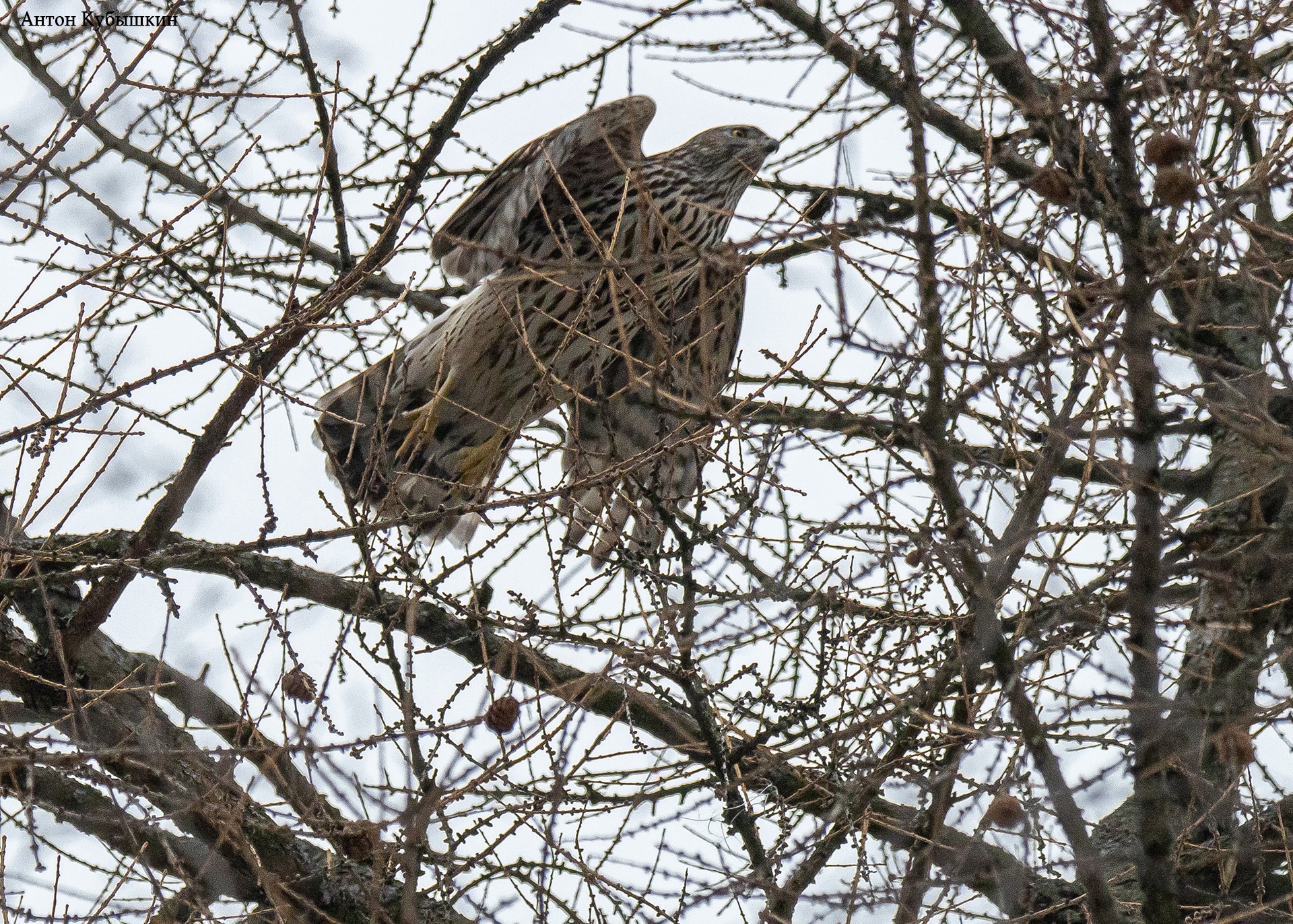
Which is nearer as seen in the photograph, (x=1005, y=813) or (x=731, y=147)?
(x=1005, y=813)

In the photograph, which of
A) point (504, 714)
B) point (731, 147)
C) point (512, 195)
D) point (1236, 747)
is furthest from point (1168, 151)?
point (731, 147)

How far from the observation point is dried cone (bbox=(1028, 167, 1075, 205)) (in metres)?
2.53

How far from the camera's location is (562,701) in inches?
118

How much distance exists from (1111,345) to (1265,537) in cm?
85

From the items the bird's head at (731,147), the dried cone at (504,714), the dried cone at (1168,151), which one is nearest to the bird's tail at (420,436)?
the dried cone at (504,714)

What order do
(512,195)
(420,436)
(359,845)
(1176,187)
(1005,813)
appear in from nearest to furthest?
(1176,187), (1005,813), (359,845), (420,436), (512,195)

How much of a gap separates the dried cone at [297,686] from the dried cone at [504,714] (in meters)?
0.41

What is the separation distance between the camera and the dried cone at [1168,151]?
2590 millimetres

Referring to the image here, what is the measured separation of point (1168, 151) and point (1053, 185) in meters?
0.24

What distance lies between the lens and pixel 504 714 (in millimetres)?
3225

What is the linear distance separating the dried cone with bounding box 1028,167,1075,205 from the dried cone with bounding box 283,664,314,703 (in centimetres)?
183

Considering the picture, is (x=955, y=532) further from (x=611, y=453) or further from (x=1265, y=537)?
(x=611, y=453)

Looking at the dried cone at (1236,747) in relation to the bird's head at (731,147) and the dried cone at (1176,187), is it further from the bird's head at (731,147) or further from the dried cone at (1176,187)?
the bird's head at (731,147)

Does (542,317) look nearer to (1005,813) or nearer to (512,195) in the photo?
(512,195)
